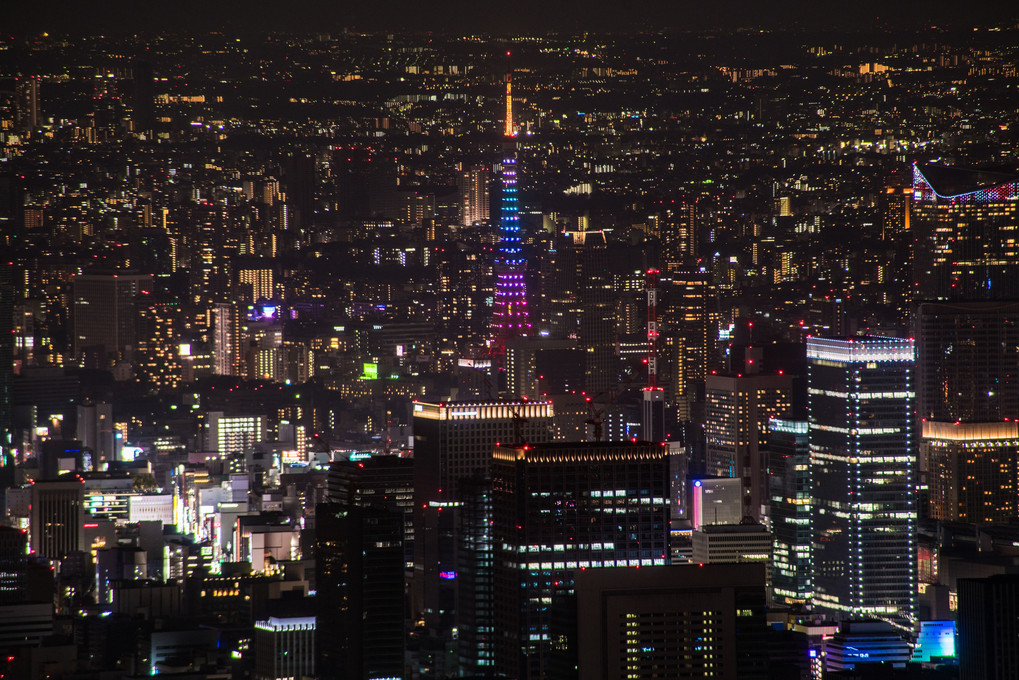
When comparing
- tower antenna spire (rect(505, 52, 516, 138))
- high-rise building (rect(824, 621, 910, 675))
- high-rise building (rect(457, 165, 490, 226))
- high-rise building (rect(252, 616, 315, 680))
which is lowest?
high-rise building (rect(824, 621, 910, 675))

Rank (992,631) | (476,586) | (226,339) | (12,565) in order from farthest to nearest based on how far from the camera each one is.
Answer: (226,339) < (12,565) < (476,586) < (992,631)

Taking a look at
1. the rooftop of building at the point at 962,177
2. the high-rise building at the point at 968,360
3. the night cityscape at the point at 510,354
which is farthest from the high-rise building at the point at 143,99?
the high-rise building at the point at 968,360

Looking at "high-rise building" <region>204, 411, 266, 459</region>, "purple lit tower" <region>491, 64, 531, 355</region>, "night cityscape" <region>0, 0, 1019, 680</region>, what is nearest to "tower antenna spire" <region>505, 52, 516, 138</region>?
"night cityscape" <region>0, 0, 1019, 680</region>

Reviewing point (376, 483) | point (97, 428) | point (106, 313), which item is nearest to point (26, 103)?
point (97, 428)

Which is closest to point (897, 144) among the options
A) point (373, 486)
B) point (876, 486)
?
point (876, 486)

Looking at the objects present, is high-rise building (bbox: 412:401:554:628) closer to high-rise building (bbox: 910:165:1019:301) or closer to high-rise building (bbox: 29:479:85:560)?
high-rise building (bbox: 29:479:85:560)

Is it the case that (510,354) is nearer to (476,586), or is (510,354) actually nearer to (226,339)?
(226,339)
